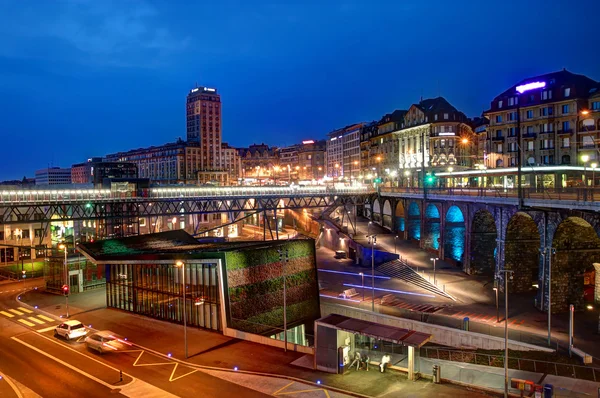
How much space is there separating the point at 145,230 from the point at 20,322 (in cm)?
6274

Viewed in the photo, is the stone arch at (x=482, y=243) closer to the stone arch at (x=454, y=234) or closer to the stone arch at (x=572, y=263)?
the stone arch at (x=454, y=234)

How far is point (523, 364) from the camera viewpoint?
30.7m

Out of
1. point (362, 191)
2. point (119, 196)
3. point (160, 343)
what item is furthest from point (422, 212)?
point (160, 343)

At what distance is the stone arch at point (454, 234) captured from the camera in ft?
219

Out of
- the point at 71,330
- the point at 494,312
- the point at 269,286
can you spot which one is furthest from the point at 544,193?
the point at 71,330

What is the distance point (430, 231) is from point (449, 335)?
3670 cm

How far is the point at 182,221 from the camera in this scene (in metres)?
110

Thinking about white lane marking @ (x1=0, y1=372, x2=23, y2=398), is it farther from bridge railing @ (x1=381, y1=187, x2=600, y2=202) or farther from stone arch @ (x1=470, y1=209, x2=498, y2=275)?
stone arch @ (x1=470, y1=209, x2=498, y2=275)

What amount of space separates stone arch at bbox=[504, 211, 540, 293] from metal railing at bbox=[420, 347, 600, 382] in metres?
20.1

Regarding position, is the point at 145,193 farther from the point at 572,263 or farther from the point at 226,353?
the point at 572,263

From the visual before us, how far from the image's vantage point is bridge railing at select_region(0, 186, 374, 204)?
55.3 meters

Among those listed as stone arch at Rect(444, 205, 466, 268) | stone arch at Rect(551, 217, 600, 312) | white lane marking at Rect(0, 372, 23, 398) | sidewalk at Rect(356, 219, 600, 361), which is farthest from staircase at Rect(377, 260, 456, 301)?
white lane marking at Rect(0, 372, 23, 398)

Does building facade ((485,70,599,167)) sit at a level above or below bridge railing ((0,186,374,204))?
above

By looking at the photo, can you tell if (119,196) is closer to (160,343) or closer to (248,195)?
(248,195)
